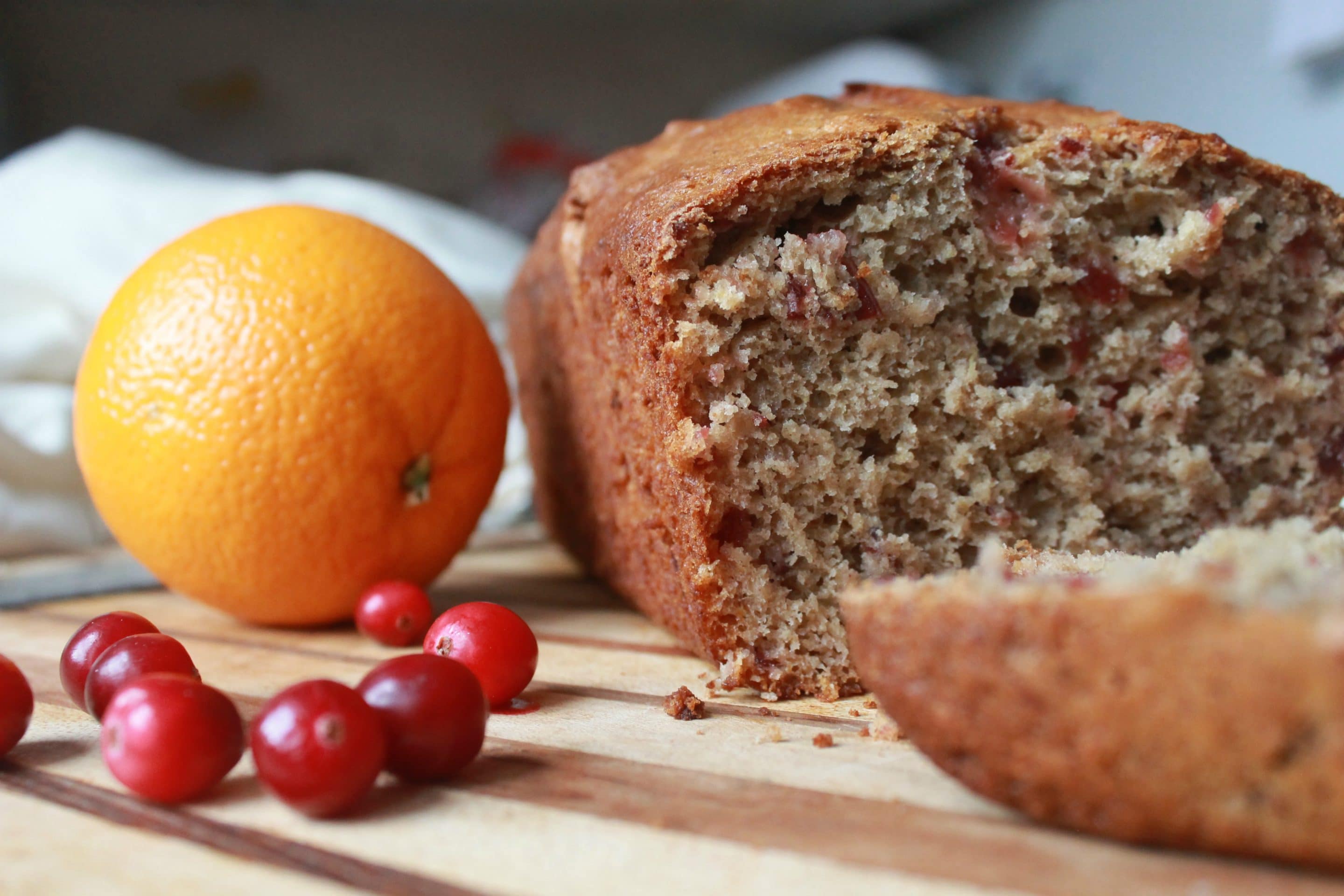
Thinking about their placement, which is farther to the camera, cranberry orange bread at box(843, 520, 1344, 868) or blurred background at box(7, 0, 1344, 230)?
blurred background at box(7, 0, 1344, 230)

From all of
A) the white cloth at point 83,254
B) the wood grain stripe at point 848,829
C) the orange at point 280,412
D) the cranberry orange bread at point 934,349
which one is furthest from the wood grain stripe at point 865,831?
the white cloth at point 83,254

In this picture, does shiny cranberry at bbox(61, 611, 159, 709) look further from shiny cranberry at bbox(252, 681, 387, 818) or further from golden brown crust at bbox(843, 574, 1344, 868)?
golden brown crust at bbox(843, 574, 1344, 868)

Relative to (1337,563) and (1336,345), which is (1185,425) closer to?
(1336,345)

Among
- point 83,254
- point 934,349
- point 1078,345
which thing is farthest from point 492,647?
point 83,254

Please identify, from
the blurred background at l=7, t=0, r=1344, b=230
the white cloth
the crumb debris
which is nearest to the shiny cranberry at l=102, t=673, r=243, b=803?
the crumb debris

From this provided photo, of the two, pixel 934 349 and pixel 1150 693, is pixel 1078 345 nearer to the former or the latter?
pixel 934 349
